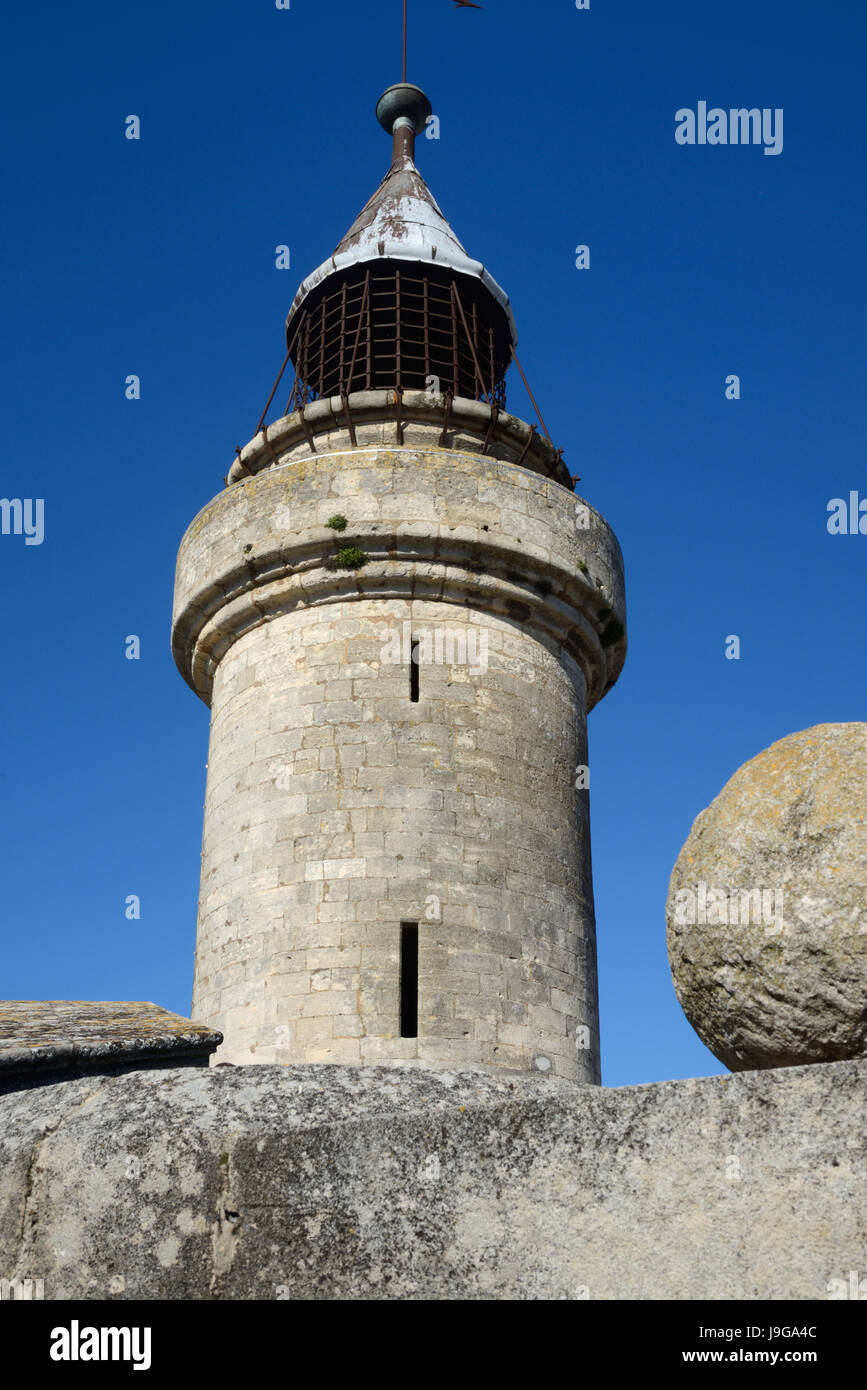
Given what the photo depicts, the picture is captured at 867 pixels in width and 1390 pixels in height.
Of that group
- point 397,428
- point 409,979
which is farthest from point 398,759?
point 397,428

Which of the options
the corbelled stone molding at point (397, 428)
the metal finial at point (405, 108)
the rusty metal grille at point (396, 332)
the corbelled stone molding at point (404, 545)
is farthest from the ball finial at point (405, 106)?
the corbelled stone molding at point (404, 545)

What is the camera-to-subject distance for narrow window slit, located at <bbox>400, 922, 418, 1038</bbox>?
845 centimetres

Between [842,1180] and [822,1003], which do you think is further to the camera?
[822,1003]

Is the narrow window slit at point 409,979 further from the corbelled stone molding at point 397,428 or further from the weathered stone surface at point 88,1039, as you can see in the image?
the corbelled stone molding at point 397,428

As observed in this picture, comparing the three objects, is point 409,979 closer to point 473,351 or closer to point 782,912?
point 782,912

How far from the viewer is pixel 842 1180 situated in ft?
9.96

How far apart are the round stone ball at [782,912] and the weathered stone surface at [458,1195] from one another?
1.05 feet

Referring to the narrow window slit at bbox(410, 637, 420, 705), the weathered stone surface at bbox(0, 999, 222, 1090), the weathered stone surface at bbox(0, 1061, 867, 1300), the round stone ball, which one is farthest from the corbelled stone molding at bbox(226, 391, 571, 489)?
the weathered stone surface at bbox(0, 1061, 867, 1300)

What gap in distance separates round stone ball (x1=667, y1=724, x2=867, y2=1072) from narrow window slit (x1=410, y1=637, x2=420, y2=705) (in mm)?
5738
